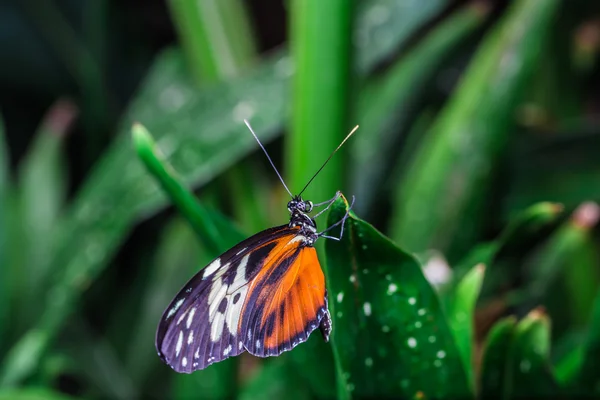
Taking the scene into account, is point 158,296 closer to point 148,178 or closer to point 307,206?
point 148,178

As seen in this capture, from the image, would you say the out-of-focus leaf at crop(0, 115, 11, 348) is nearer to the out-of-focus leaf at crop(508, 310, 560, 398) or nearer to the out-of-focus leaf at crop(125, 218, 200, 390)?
the out-of-focus leaf at crop(125, 218, 200, 390)

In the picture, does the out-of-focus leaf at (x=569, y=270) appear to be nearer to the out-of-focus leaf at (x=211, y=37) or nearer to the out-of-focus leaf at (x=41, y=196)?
the out-of-focus leaf at (x=211, y=37)

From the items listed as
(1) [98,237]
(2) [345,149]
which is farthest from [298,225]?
(1) [98,237]

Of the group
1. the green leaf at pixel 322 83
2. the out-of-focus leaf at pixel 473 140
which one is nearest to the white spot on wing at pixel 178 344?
the green leaf at pixel 322 83

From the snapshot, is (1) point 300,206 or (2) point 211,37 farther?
(2) point 211,37

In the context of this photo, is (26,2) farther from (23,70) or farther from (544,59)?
(544,59)

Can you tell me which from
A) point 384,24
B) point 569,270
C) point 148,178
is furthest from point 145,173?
point 569,270
